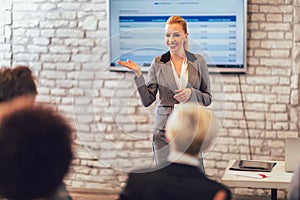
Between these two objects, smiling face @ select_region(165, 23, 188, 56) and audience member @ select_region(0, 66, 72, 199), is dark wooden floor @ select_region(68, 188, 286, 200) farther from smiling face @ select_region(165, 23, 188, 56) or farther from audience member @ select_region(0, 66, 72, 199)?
audience member @ select_region(0, 66, 72, 199)

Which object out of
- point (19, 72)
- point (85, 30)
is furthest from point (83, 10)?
point (19, 72)

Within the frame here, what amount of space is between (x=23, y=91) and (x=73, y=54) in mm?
2813

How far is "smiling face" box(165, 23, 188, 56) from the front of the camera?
3.80m

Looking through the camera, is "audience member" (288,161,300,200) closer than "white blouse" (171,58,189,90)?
Yes

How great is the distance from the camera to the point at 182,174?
219cm

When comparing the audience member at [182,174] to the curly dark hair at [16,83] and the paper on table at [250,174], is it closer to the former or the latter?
the curly dark hair at [16,83]

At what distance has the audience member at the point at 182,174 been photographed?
2.11 meters

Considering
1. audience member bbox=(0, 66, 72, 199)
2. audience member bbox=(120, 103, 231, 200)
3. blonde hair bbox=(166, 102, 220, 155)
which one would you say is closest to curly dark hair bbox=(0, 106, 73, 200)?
audience member bbox=(120, 103, 231, 200)

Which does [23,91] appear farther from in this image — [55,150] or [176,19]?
[176,19]

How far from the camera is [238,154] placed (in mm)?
5098

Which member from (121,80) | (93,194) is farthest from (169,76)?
(93,194)

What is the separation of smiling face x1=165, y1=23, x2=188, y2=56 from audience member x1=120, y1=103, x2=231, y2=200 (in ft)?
4.36

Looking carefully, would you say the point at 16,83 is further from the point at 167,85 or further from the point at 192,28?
the point at 192,28

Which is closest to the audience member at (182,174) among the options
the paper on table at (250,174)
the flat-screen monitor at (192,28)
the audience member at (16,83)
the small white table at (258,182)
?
the audience member at (16,83)
